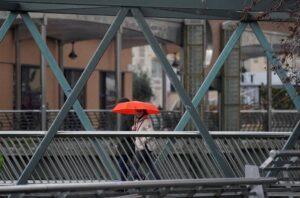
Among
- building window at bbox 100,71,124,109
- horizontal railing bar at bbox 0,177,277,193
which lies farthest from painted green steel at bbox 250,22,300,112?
building window at bbox 100,71,124,109

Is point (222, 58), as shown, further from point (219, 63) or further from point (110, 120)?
point (110, 120)

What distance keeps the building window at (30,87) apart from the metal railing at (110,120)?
2.98m

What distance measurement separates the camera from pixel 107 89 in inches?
1463

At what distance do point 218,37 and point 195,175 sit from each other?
13.3 metres

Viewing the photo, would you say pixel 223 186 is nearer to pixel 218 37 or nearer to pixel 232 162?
pixel 232 162

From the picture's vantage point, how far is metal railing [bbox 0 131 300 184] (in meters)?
12.4

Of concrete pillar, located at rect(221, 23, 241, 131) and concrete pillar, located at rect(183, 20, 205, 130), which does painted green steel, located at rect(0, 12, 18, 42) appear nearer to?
concrete pillar, located at rect(183, 20, 205, 130)

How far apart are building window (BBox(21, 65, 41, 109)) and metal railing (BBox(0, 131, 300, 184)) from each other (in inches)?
667

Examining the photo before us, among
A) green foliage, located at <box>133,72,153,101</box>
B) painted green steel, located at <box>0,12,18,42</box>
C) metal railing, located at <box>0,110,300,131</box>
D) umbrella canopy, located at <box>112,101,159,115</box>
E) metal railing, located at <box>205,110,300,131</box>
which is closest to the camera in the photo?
painted green steel, located at <box>0,12,18,42</box>

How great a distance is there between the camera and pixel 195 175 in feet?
42.7

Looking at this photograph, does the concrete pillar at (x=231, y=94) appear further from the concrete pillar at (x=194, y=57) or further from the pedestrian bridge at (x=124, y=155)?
the pedestrian bridge at (x=124, y=155)

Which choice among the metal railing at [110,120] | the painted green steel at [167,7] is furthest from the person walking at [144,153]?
the metal railing at [110,120]

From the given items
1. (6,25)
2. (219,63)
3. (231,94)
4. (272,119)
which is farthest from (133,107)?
(272,119)

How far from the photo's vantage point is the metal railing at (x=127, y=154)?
12.4 meters
